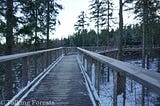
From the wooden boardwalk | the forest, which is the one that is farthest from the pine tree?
the wooden boardwalk

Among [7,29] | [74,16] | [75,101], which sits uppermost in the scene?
[74,16]

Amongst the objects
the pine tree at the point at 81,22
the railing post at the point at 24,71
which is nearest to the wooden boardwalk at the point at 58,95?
the railing post at the point at 24,71

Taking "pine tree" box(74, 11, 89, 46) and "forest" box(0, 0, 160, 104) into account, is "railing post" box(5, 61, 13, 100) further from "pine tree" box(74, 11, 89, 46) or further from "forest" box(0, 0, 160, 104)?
"pine tree" box(74, 11, 89, 46)

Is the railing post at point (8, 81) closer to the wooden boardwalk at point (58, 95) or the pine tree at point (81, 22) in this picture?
the wooden boardwalk at point (58, 95)

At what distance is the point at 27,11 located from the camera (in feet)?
46.8

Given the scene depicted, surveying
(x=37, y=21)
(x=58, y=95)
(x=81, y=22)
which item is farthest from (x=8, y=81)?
(x=81, y=22)

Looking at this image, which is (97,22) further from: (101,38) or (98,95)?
(98,95)

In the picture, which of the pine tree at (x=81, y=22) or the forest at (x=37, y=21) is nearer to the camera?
the forest at (x=37, y=21)

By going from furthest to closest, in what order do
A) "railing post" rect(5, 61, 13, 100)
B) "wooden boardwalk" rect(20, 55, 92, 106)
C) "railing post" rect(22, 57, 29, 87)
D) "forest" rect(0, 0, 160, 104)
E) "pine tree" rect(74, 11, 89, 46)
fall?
1. "pine tree" rect(74, 11, 89, 46)
2. "forest" rect(0, 0, 160, 104)
3. "railing post" rect(22, 57, 29, 87)
4. "railing post" rect(5, 61, 13, 100)
5. "wooden boardwalk" rect(20, 55, 92, 106)

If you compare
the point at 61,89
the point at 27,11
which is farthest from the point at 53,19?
the point at 61,89

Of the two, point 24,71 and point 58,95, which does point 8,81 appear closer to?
point 24,71

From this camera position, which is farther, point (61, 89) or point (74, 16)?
point (74, 16)

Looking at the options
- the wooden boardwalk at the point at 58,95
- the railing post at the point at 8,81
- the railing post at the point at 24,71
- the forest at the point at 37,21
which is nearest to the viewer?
the wooden boardwalk at the point at 58,95

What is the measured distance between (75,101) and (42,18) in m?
23.3
